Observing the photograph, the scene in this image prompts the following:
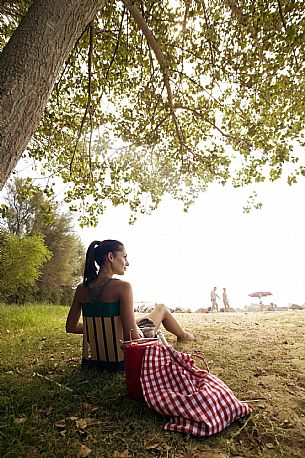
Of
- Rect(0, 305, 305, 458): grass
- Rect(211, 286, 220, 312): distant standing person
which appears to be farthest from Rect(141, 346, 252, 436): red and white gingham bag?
Rect(211, 286, 220, 312): distant standing person

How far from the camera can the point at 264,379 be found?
300 cm

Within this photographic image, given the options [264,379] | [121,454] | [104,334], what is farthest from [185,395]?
[264,379]

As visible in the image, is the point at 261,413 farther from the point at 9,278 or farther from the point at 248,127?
the point at 9,278

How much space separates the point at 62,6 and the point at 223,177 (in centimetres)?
568

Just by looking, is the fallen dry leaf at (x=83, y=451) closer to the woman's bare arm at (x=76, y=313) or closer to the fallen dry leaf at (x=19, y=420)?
the fallen dry leaf at (x=19, y=420)

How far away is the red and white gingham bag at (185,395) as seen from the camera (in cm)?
198

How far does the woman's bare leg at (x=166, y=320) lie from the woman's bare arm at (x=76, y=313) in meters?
0.97

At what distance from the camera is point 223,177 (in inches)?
291

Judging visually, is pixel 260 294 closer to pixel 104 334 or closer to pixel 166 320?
pixel 166 320

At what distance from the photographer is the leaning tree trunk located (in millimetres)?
1933

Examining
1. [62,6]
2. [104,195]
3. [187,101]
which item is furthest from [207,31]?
[104,195]

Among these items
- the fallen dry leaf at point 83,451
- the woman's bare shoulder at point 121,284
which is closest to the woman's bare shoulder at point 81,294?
the woman's bare shoulder at point 121,284

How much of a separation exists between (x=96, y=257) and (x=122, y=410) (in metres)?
1.62

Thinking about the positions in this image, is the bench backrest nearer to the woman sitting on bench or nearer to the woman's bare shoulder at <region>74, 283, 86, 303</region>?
the woman sitting on bench
